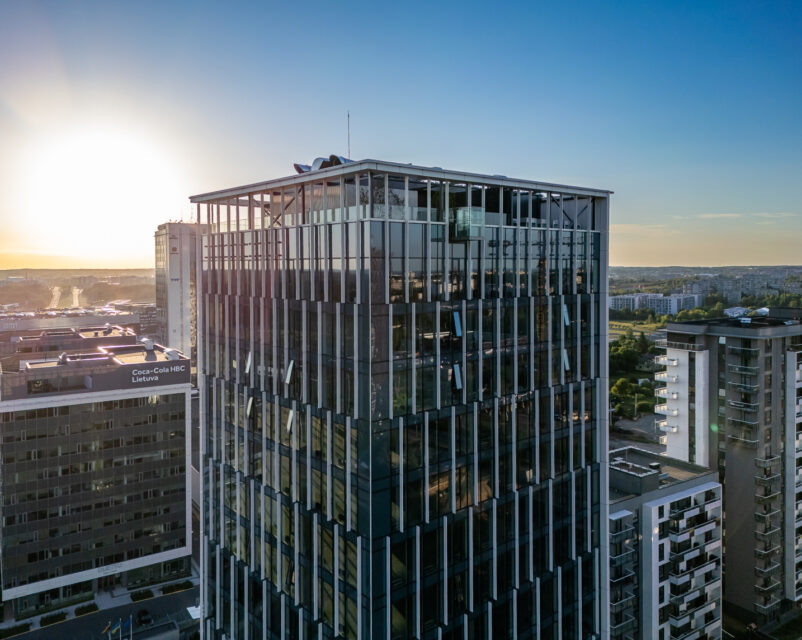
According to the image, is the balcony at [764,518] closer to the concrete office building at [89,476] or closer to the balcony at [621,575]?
the balcony at [621,575]

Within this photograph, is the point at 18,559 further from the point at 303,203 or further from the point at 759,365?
the point at 759,365

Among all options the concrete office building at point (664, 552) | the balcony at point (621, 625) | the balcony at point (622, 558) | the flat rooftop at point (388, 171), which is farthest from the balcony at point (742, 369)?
the flat rooftop at point (388, 171)

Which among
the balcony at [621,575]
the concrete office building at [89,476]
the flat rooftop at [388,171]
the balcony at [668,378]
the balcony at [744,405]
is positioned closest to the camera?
the flat rooftop at [388,171]

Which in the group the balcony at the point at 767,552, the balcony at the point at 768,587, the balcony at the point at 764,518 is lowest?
the balcony at the point at 768,587

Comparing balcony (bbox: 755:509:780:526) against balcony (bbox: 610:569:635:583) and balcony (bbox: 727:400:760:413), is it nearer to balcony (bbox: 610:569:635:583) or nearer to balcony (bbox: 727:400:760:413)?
balcony (bbox: 727:400:760:413)

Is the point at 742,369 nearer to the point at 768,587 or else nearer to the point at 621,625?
the point at 768,587

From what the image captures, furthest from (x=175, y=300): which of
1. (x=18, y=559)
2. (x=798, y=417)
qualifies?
(x=798, y=417)

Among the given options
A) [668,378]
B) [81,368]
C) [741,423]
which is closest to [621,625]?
[741,423]
